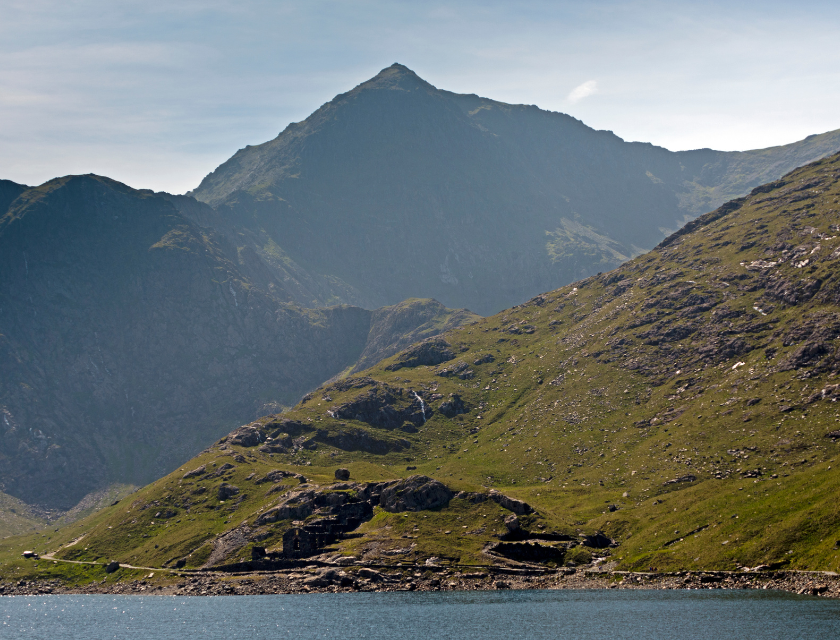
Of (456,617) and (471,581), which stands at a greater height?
(456,617)

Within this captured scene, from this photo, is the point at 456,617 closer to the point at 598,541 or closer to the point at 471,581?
the point at 471,581

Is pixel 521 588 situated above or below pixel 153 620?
below

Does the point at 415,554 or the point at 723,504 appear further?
the point at 415,554

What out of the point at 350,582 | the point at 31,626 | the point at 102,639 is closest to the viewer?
the point at 102,639

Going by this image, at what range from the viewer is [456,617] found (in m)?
140

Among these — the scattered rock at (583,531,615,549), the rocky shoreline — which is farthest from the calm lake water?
the scattered rock at (583,531,615,549)

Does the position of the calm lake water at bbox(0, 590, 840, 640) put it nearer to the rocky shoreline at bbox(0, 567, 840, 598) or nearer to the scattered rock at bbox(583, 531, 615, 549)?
the rocky shoreline at bbox(0, 567, 840, 598)

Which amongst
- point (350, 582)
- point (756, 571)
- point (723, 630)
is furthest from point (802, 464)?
point (350, 582)

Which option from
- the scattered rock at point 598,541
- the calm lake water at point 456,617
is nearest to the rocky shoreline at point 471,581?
the calm lake water at point 456,617

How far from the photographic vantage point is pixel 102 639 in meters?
135

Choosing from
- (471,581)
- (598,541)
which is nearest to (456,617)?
(471,581)

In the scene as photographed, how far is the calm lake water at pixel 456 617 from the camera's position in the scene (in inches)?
4496

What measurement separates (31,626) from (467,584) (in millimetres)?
94548

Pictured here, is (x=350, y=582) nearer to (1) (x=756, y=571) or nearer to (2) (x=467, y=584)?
(2) (x=467, y=584)
